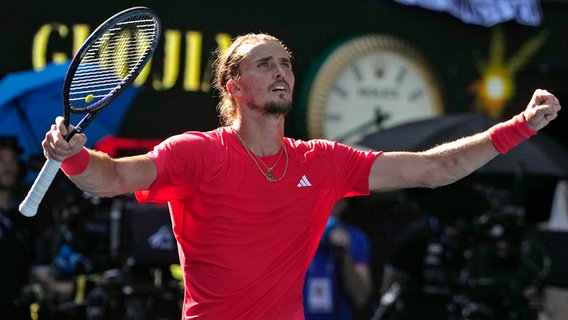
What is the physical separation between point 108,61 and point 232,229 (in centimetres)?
80

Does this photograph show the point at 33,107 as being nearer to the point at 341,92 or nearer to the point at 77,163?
the point at 341,92

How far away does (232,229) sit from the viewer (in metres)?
4.51

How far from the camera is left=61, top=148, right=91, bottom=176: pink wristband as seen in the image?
3930 millimetres

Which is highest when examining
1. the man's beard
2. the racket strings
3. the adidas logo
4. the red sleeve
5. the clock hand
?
the racket strings

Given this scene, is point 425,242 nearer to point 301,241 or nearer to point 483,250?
point 483,250

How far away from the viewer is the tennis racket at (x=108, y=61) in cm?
419

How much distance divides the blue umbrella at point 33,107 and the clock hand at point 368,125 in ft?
6.68

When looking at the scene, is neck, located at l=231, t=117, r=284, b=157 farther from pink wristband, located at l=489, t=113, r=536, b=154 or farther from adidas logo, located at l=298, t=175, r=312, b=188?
pink wristband, located at l=489, t=113, r=536, b=154

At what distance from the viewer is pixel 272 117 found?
4676 millimetres

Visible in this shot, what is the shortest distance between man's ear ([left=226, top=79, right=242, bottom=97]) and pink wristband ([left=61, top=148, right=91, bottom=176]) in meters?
Answer: 0.95

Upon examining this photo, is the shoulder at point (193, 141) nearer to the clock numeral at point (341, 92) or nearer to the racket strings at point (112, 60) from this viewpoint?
the racket strings at point (112, 60)

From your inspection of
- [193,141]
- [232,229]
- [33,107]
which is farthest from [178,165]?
[33,107]

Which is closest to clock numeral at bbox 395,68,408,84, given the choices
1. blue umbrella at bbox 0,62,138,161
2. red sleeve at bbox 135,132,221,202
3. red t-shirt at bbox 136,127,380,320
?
blue umbrella at bbox 0,62,138,161

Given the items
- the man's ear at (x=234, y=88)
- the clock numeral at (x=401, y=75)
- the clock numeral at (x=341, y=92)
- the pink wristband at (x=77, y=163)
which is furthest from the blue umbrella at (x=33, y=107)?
the pink wristband at (x=77, y=163)
